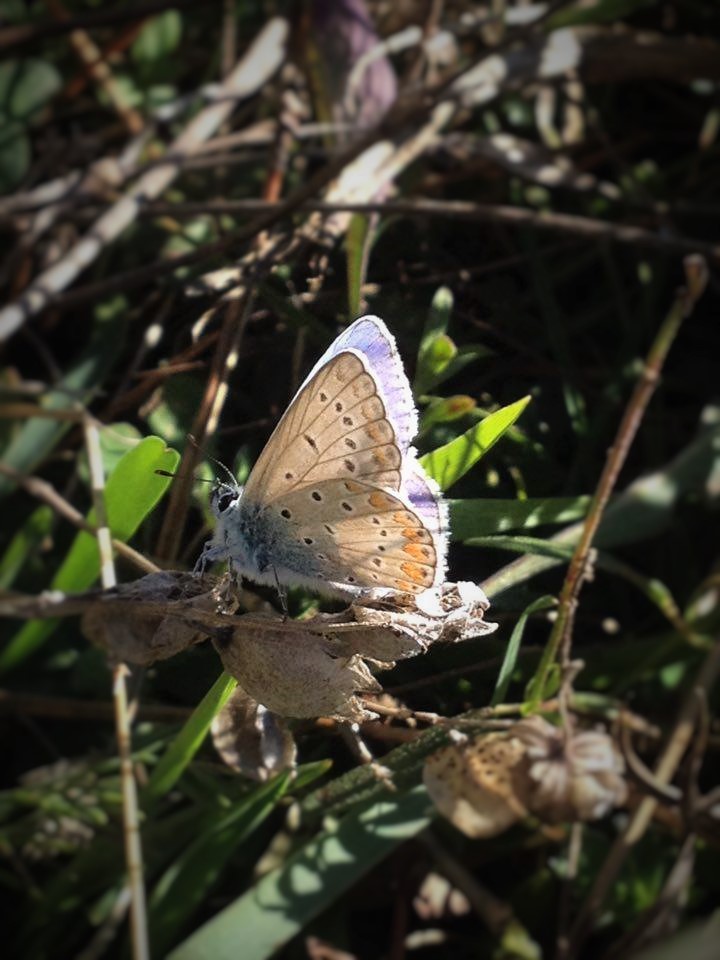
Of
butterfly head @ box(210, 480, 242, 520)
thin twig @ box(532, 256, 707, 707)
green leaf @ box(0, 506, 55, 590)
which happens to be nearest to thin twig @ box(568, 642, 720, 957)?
thin twig @ box(532, 256, 707, 707)

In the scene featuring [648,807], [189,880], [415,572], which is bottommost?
[648,807]

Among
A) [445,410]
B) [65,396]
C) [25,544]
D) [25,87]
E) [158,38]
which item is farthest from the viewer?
[158,38]

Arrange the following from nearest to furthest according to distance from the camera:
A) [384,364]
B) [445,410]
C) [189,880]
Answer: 1. [384,364]
2. [445,410]
3. [189,880]

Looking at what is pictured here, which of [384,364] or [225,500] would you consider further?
[225,500]

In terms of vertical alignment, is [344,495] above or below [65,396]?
above

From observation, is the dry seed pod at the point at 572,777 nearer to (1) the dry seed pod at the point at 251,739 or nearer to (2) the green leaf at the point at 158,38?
(1) the dry seed pod at the point at 251,739

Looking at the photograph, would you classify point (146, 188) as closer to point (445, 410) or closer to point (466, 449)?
point (445, 410)

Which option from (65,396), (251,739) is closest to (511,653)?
(251,739)

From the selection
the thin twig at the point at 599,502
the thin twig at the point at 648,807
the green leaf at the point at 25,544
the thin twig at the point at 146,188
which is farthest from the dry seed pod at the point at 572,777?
the thin twig at the point at 146,188
